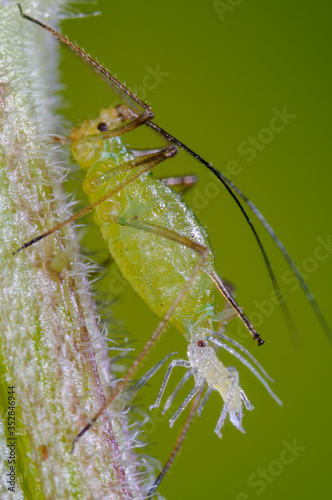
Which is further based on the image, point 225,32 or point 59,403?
point 225,32

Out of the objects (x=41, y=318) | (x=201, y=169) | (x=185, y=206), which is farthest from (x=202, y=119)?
(x=41, y=318)

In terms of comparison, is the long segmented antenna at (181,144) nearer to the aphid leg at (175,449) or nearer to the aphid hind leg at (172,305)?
the aphid hind leg at (172,305)

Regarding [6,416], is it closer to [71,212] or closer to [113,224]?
[71,212]

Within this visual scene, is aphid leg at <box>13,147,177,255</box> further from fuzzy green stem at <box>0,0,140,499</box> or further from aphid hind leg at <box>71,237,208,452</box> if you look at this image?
fuzzy green stem at <box>0,0,140,499</box>

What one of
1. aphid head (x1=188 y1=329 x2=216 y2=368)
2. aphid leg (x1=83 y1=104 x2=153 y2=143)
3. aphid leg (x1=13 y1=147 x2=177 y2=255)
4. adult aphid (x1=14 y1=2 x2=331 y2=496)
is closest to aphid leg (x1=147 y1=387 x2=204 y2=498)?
adult aphid (x1=14 y1=2 x2=331 y2=496)

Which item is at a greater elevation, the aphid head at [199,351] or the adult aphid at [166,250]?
the adult aphid at [166,250]

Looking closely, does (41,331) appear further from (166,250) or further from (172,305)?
(166,250)

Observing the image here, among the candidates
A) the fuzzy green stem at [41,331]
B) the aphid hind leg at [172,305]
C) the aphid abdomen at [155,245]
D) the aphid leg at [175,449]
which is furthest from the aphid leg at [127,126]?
the aphid leg at [175,449]

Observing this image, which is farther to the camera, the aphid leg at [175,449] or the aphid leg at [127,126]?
the aphid leg at [127,126]
